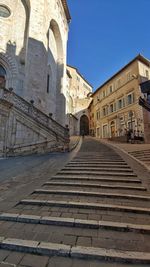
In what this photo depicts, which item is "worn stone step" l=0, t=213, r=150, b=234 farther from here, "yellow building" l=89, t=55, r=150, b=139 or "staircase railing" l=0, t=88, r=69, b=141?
"yellow building" l=89, t=55, r=150, b=139

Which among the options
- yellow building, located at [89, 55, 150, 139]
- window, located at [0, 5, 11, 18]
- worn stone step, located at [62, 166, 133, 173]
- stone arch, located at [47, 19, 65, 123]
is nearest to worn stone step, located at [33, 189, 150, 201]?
worn stone step, located at [62, 166, 133, 173]

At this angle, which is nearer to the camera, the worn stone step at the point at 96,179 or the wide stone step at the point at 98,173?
the worn stone step at the point at 96,179

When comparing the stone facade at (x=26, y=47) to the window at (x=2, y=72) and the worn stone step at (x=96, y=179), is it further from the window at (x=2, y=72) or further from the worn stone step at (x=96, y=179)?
the worn stone step at (x=96, y=179)

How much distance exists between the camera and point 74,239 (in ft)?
7.83

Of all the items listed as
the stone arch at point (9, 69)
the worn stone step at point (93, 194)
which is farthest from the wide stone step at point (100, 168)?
the stone arch at point (9, 69)

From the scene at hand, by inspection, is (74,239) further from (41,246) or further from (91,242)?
(41,246)

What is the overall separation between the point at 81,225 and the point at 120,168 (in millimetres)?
3767

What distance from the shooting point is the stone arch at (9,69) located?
46.3 feet

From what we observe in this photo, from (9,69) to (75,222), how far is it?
14.5 m

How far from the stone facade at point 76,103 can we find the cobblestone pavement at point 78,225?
30.7m

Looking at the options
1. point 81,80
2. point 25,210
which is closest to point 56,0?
point 25,210

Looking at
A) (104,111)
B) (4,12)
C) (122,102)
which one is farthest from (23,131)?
(104,111)

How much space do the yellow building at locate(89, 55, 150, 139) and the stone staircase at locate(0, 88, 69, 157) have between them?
1293cm

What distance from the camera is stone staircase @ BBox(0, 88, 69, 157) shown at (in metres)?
9.94
